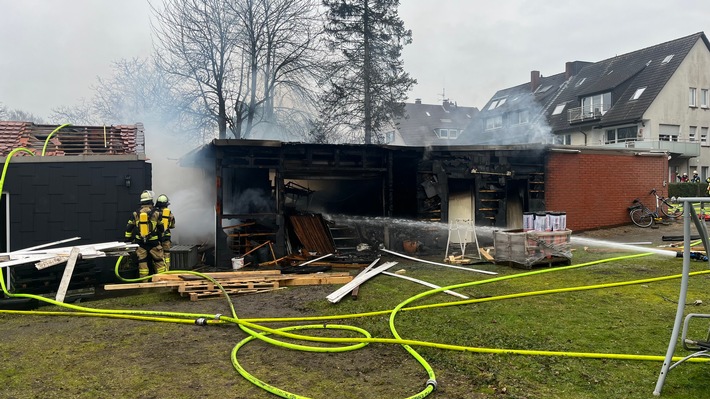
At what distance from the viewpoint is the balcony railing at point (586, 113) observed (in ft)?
104

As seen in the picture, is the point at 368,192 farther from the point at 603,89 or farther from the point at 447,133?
the point at 447,133

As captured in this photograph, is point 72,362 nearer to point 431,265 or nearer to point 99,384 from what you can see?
point 99,384

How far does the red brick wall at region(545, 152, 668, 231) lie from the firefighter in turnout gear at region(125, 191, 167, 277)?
1168cm

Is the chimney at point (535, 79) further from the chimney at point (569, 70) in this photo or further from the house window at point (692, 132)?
the house window at point (692, 132)

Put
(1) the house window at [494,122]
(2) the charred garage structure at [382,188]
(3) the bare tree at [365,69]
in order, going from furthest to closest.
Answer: (1) the house window at [494,122] → (3) the bare tree at [365,69] → (2) the charred garage structure at [382,188]

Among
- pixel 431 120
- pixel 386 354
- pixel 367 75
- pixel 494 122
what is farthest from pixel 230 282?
pixel 431 120

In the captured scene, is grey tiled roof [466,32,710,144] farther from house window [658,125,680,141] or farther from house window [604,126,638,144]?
house window [658,125,680,141]

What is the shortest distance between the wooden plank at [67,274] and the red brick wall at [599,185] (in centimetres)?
1311

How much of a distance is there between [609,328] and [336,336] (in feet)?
10.4

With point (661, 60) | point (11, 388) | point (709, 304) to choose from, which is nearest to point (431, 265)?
point (709, 304)

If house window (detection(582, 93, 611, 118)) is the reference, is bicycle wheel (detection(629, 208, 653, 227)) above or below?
below

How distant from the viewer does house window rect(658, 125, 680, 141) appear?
29.5m

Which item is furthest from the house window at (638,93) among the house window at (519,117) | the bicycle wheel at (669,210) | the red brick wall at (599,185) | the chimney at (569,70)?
the bicycle wheel at (669,210)

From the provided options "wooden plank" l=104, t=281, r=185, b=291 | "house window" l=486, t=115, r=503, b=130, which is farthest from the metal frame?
"house window" l=486, t=115, r=503, b=130
